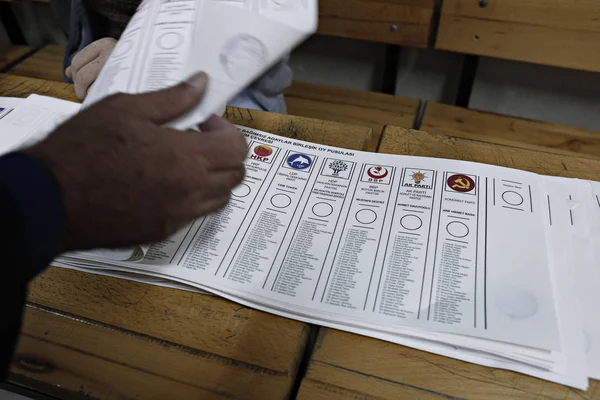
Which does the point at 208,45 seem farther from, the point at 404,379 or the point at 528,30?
the point at 528,30

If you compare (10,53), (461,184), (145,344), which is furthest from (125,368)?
(10,53)

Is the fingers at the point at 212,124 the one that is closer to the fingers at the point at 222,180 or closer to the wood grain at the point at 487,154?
the fingers at the point at 222,180

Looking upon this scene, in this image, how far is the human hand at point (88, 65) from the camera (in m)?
0.65

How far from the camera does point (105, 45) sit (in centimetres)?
70

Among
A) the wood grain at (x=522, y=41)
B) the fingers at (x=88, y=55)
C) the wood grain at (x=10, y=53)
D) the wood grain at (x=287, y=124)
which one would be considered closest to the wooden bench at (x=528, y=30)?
the wood grain at (x=522, y=41)

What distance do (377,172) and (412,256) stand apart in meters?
0.13

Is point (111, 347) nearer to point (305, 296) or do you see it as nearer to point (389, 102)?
point (305, 296)

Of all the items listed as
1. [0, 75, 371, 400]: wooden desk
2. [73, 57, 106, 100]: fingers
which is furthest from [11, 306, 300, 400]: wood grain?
[73, 57, 106, 100]: fingers

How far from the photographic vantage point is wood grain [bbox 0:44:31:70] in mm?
1220

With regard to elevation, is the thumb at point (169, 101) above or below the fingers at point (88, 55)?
above

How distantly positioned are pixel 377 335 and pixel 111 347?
226mm

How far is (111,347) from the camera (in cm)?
41

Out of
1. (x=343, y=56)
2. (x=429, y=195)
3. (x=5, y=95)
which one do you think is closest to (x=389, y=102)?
(x=343, y=56)

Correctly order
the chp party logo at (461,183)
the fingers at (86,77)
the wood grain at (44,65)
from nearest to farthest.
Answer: the chp party logo at (461,183)
the fingers at (86,77)
the wood grain at (44,65)
